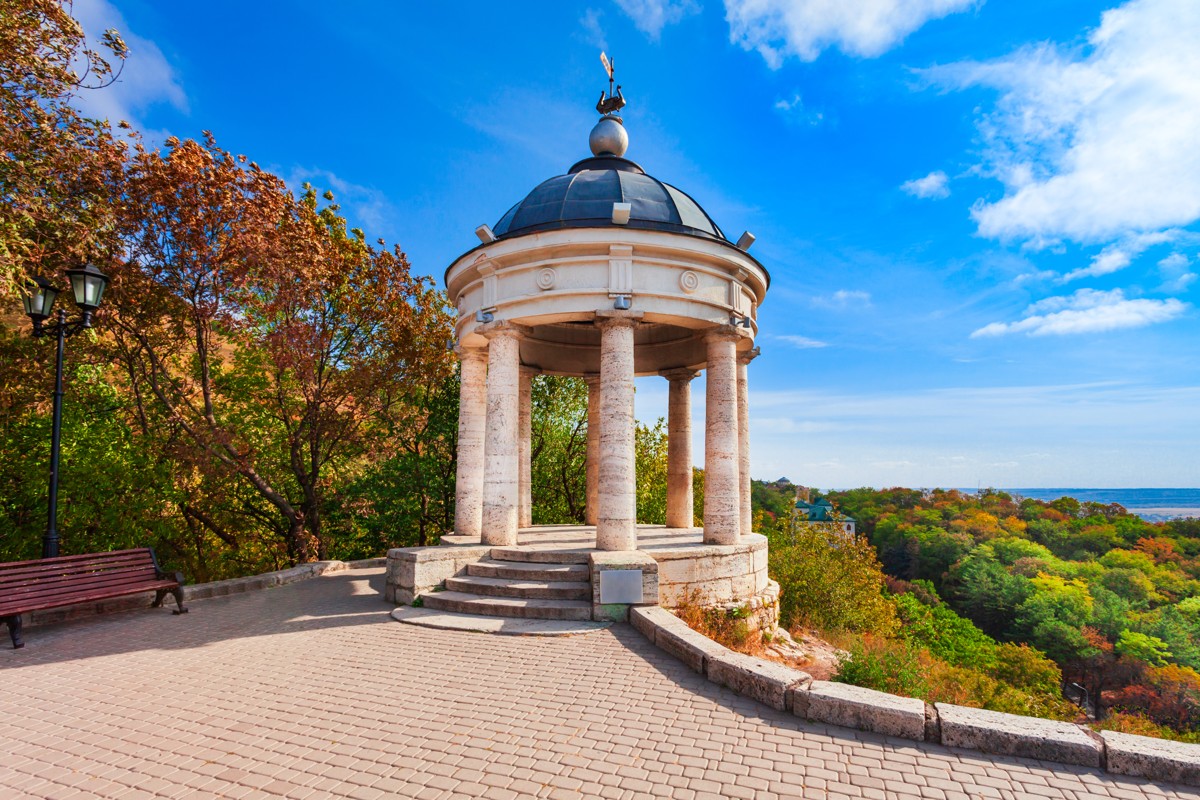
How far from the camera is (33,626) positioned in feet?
30.7

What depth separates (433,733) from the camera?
5309 mm

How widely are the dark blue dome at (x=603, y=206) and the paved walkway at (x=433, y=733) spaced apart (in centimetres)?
839

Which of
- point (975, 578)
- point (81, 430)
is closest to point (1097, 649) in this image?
point (975, 578)

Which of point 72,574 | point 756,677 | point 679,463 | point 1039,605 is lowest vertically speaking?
point 1039,605

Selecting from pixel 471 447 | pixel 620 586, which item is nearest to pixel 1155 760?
pixel 620 586

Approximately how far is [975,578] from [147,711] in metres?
66.2

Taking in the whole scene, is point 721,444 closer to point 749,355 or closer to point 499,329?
point 749,355

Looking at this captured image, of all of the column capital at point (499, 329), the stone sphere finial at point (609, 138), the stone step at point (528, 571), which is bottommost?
the stone step at point (528, 571)

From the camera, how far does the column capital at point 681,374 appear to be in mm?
17422

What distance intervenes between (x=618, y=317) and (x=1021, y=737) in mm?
8955

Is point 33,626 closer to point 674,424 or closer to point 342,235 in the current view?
point 342,235

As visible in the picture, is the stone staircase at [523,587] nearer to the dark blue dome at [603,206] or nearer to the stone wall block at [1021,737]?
the stone wall block at [1021,737]

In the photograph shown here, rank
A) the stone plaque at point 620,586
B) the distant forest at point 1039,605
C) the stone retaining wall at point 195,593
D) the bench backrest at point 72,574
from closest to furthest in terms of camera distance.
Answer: the bench backrest at point 72,574 → the stone plaque at point 620,586 → the stone retaining wall at point 195,593 → the distant forest at point 1039,605

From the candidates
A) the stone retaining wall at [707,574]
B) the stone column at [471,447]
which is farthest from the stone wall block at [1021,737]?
the stone column at [471,447]
